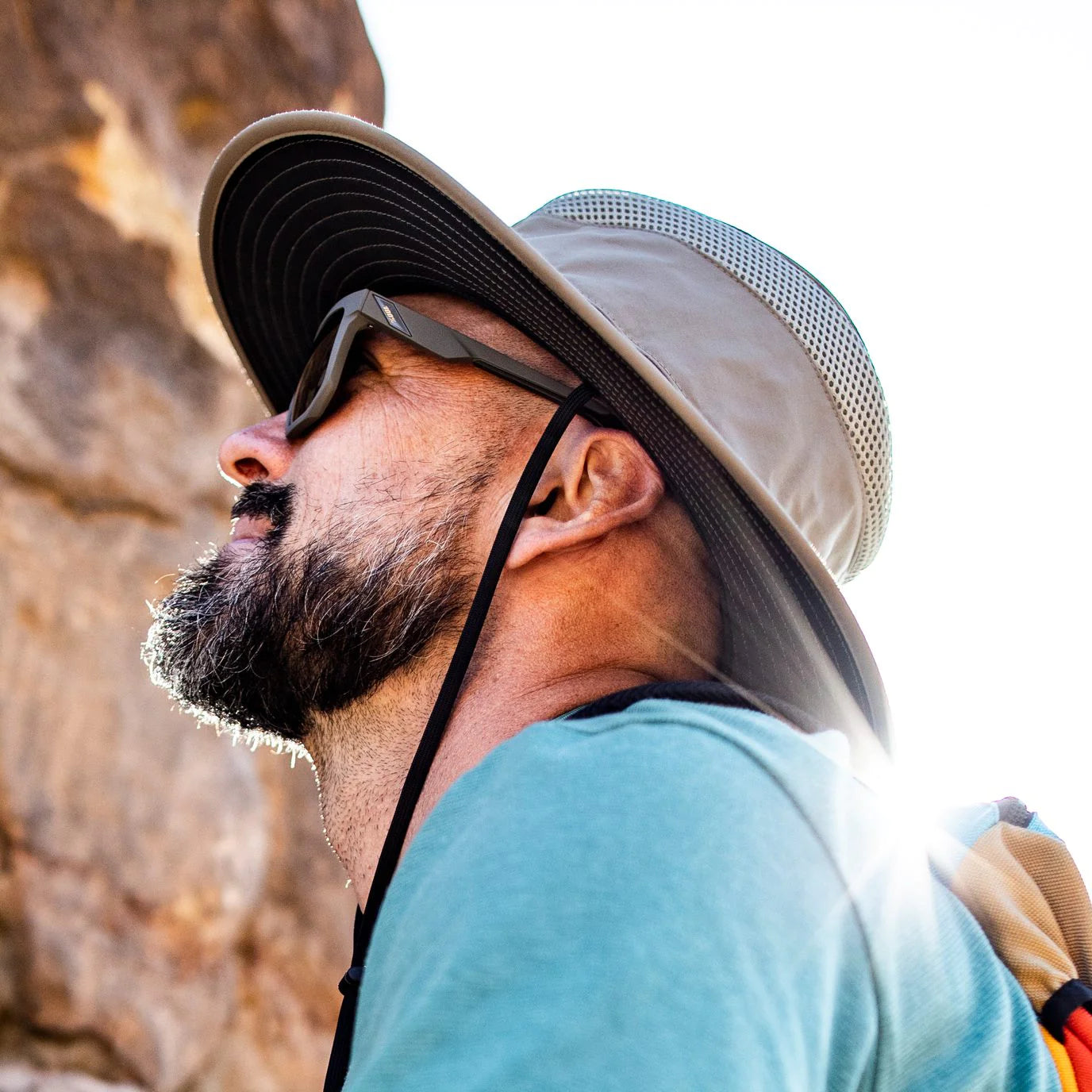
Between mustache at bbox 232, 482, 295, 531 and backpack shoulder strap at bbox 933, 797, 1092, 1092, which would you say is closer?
backpack shoulder strap at bbox 933, 797, 1092, 1092

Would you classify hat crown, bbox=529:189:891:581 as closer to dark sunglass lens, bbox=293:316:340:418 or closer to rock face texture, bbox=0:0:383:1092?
dark sunglass lens, bbox=293:316:340:418

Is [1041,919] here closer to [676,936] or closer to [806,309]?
[676,936]

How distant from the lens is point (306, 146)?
1855 millimetres

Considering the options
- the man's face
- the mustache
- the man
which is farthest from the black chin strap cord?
the mustache

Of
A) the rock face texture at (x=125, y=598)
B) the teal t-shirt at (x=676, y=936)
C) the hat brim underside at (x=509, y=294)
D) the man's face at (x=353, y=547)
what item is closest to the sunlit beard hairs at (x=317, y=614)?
the man's face at (x=353, y=547)

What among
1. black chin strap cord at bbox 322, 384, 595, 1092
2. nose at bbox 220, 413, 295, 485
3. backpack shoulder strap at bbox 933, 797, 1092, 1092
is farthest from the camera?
nose at bbox 220, 413, 295, 485

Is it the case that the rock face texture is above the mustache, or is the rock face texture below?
below

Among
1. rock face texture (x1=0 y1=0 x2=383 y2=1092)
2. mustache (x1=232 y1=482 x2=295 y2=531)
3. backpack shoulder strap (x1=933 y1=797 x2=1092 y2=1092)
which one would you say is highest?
backpack shoulder strap (x1=933 y1=797 x2=1092 y2=1092)

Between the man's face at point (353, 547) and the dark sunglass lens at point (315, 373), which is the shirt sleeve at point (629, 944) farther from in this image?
the dark sunglass lens at point (315, 373)

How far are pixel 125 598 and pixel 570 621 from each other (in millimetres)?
3368

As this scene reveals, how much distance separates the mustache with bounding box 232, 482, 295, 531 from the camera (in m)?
1.66

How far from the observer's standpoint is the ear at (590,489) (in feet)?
4.95

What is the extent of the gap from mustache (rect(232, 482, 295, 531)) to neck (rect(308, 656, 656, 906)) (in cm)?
33

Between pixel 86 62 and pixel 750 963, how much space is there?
478cm
